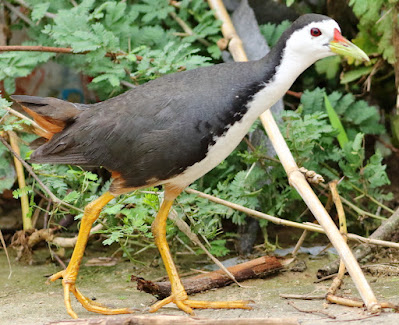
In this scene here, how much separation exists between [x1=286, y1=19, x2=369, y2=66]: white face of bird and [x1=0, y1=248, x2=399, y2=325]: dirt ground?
1.23 metres

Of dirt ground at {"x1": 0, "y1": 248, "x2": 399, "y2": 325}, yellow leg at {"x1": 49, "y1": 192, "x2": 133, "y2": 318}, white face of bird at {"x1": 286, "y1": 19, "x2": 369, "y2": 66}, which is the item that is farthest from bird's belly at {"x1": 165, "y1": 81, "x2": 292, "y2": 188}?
dirt ground at {"x1": 0, "y1": 248, "x2": 399, "y2": 325}

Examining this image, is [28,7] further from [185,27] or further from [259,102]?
[259,102]

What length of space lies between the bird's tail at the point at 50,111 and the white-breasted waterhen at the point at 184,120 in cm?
4

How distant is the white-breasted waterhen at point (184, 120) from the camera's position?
3104 millimetres

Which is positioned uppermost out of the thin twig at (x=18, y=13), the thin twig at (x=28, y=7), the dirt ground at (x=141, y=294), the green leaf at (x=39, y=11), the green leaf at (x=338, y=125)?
the green leaf at (x=39, y=11)

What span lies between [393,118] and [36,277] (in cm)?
284

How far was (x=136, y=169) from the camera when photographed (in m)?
3.19

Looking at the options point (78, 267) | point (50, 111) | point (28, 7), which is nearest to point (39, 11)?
point (28, 7)

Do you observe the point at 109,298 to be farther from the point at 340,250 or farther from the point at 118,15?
the point at 118,15

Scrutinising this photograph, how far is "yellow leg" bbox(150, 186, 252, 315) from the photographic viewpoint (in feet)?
10.7

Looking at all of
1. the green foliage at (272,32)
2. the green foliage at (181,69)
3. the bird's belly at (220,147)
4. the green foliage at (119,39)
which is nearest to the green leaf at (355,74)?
the green foliage at (181,69)

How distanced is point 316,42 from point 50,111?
1.43 meters

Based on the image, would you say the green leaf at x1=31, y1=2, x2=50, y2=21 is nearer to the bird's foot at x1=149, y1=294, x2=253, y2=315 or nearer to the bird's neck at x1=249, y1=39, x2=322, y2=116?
the bird's neck at x1=249, y1=39, x2=322, y2=116

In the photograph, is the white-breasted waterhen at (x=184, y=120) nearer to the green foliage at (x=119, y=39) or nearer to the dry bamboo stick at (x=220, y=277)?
the dry bamboo stick at (x=220, y=277)
